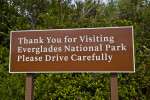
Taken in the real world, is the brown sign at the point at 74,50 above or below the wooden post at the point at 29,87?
above

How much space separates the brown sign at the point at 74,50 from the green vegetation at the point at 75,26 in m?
1.91

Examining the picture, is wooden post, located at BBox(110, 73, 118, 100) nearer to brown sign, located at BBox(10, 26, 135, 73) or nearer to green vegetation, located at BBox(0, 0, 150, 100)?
brown sign, located at BBox(10, 26, 135, 73)

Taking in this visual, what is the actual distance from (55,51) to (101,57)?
85 centimetres

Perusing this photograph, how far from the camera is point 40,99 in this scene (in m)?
5.86

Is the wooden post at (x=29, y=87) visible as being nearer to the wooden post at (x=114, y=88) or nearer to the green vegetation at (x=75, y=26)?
the wooden post at (x=114, y=88)

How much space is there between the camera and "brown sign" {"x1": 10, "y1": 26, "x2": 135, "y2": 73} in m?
3.67

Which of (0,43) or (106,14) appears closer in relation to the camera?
(0,43)

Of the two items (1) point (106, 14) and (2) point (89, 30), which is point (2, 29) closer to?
(1) point (106, 14)

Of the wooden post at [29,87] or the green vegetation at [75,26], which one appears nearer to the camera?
the wooden post at [29,87]

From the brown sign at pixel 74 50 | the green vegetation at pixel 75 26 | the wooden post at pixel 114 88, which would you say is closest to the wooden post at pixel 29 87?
the brown sign at pixel 74 50

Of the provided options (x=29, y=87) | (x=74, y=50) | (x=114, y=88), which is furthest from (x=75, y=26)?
(x=114, y=88)

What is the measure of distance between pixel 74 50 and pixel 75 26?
3364 millimetres

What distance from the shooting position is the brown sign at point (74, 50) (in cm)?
367

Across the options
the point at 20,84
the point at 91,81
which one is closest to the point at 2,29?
the point at 20,84
